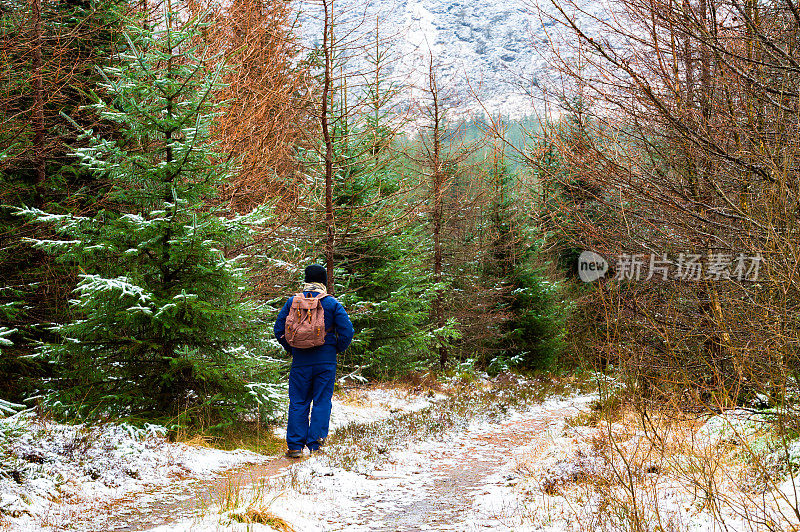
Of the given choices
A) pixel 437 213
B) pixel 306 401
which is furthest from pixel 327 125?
pixel 437 213

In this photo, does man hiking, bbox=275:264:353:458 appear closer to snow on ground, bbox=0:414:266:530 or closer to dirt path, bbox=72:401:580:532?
dirt path, bbox=72:401:580:532

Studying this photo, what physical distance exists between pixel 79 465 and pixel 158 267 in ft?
9.50

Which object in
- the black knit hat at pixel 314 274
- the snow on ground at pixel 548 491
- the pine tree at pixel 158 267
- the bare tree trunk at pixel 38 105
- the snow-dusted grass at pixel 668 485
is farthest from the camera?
the bare tree trunk at pixel 38 105

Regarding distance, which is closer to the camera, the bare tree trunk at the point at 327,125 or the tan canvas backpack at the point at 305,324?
the tan canvas backpack at the point at 305,324

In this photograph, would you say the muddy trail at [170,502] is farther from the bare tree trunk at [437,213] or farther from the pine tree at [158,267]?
the bare tree trunk at [437,213]

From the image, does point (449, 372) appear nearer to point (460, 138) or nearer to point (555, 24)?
point (460, 138)

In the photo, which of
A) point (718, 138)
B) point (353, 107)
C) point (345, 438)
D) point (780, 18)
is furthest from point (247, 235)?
point (780, 18)

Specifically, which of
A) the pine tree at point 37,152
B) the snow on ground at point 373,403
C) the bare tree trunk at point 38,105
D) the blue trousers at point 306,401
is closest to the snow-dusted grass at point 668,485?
the blue trousers at point 306,401

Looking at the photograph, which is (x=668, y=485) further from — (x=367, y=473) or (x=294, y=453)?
(x=294, y=453)

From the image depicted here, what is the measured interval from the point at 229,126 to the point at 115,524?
Result: 30.8 feet

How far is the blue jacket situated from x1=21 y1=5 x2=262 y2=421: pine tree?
3.19 feet

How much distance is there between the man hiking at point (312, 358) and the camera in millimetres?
7016

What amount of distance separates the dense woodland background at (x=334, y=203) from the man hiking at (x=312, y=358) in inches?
42.6

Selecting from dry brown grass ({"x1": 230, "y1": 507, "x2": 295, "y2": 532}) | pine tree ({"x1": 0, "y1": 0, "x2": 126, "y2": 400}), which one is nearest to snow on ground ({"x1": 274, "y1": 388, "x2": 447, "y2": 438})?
pine tree ({"x1": 0, "y1": 0, "x2": 126, "y2": 400})
